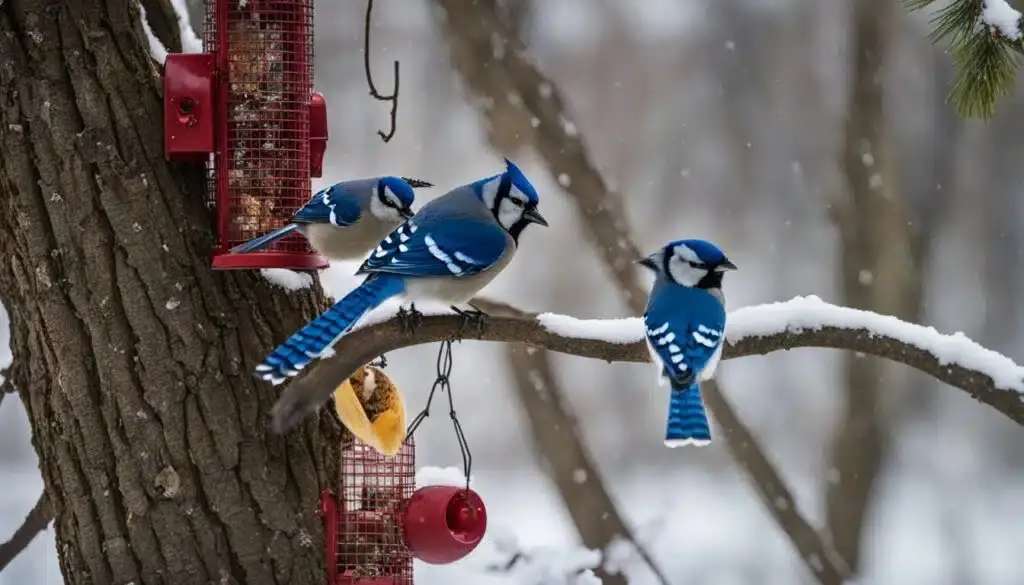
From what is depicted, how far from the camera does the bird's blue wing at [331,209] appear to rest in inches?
→ 156

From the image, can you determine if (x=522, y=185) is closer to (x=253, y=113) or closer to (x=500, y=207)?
(x=500, y=207)

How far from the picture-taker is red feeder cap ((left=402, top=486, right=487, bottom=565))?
12.9ft

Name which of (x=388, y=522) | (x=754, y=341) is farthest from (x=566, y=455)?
(x=754, y=341)

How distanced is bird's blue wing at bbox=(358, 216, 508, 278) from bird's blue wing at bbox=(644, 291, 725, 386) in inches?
22.2

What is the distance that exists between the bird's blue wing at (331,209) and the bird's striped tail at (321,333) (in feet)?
1.08

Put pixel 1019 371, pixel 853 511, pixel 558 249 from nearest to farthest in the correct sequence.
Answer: pixel 1019 371 → pixel 853 511 → pixel 558 249

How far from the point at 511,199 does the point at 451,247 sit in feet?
0.81

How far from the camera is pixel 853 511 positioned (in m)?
6.69

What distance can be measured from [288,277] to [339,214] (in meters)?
0.26

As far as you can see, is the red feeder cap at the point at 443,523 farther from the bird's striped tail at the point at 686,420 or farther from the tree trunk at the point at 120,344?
the bird's striped tail at the point at 686,420

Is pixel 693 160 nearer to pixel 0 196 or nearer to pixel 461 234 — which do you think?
pixel 461 234

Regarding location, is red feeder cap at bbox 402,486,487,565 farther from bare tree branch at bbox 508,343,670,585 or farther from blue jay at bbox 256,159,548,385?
bare tree branch at bbox 508,343,670,585

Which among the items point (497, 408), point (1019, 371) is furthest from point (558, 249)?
point (1019, 371)

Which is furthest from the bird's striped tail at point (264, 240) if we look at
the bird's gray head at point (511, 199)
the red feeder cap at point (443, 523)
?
the red feeder cap at point (443, 523)
